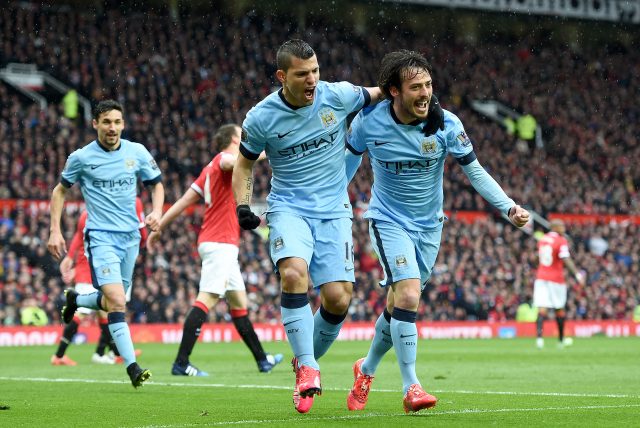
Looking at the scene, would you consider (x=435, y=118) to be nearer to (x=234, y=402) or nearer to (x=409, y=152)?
(x=409, y=152)

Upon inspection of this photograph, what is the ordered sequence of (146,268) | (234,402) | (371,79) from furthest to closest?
(371,79) < (146,268) < (234,402)

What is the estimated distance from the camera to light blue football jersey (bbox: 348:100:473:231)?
791cm

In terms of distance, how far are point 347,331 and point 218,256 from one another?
48.3ft

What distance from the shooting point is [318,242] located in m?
7.70

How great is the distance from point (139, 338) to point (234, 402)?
643 inches

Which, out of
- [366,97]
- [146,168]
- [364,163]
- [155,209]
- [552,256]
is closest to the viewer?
[366,97]

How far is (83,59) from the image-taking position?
34.3 m

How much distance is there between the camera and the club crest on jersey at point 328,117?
7750 mm

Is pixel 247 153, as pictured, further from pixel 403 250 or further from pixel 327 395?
pixel 327 395

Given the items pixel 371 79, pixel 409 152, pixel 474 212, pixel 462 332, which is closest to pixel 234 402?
pixel 409 152

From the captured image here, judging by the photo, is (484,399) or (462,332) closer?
(484,399)

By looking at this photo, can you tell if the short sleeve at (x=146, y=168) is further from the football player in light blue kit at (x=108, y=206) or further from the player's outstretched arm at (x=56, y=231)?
the player's outstretched arm at (x=56, y=231)

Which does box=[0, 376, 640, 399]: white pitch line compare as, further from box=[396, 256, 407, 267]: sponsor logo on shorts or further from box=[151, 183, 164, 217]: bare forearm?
box=[396, 256, 407, 267]: sponsor logo on shorts

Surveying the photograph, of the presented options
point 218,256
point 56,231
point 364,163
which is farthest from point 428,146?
point 364,163
